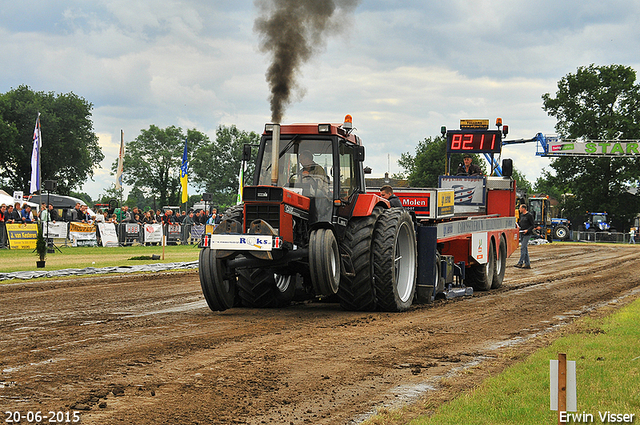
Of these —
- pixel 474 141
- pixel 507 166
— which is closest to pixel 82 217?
pixel 474 141

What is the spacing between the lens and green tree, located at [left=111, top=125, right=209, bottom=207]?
97750mm

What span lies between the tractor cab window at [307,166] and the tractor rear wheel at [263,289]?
1.38 meters

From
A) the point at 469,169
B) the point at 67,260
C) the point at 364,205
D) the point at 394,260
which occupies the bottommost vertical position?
the point at 67,260

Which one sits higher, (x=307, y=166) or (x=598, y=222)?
(x=307, y=166)

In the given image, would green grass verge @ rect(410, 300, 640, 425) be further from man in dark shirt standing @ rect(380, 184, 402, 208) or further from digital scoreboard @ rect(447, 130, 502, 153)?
digital scoreboard @ rect(447, 130, 502, 153)

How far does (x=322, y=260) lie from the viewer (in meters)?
8.83

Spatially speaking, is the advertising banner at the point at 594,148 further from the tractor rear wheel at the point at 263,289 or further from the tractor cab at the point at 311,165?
the tractor cab at the point at 311,165

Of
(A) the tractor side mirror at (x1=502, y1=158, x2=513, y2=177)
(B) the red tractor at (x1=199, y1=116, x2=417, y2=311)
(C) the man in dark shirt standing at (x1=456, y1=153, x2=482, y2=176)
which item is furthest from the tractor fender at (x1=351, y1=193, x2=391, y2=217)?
(C) the man in dark shirt standing at (x1=456, y1=153, x2=482, y2=176)

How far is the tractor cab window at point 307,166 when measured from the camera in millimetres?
9766

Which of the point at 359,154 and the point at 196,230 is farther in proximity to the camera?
the point at 196,230

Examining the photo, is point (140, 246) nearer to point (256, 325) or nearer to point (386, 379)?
point (256, 325)

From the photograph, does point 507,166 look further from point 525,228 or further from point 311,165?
point 311,165

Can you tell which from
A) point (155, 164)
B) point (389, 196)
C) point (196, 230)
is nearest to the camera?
point (389, 196)

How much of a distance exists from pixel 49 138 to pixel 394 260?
64.4m
